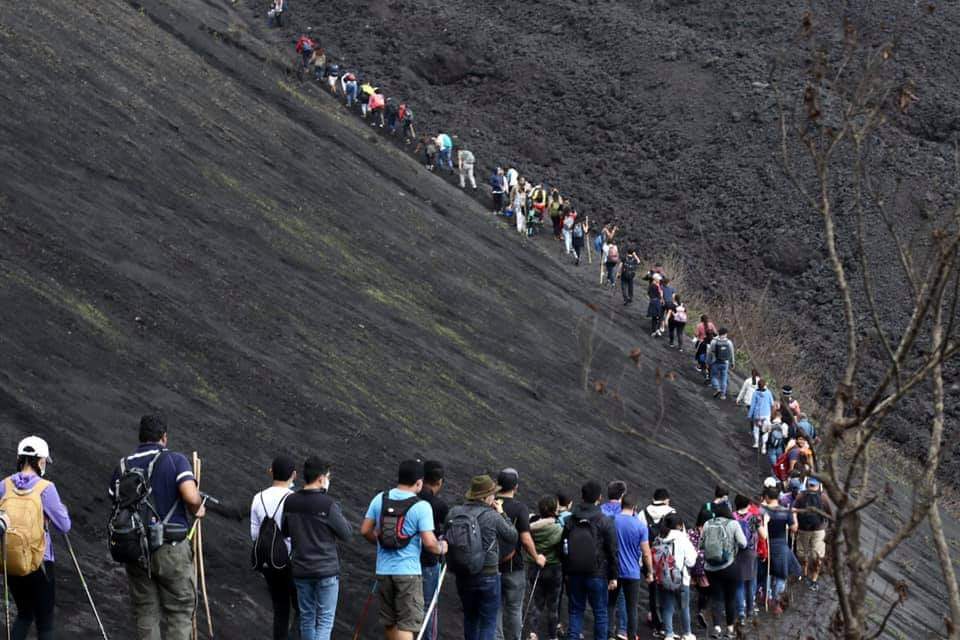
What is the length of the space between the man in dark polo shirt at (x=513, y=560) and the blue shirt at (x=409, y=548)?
4.25 feet

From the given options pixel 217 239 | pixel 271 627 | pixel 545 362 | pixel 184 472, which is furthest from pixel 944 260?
pixel 545 362

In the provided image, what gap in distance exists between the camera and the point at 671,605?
15344 mm

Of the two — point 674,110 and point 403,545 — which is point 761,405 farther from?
point 674,110

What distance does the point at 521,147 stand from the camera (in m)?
57.2

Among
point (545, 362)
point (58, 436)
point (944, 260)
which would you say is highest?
point (944, 260)

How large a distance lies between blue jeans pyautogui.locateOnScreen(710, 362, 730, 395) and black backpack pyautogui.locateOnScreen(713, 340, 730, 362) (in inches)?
11.8

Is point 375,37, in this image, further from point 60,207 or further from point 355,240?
point 60,207

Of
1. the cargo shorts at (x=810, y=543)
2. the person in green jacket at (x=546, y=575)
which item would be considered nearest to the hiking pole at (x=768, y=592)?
the cargo shorts at (x=810, y=543)

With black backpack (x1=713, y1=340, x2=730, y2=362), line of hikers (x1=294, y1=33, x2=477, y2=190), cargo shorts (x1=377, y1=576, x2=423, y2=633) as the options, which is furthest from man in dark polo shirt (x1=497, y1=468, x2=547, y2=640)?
line of hikers (x1=294, y1=33, x2=477, y2=190)

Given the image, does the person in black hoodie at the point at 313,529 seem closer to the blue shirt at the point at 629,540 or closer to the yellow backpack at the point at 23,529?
the yellow backpack at the point at 23,529

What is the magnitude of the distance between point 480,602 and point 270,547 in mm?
2106

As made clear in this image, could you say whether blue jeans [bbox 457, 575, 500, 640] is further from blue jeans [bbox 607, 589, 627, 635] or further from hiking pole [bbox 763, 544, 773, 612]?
hiking pole [bbox 763, 544, 773, 612]

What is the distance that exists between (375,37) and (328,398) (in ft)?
142

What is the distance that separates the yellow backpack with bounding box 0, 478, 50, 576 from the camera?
31.6ft
